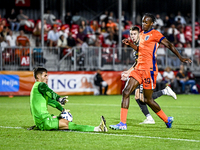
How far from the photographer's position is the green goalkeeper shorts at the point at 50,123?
7535 mm

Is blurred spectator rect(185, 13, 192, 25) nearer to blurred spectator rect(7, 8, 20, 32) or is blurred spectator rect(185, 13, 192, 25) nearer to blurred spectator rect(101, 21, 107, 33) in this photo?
blurred spectator rect(101, 21, 107, 33)

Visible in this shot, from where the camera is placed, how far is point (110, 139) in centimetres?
679

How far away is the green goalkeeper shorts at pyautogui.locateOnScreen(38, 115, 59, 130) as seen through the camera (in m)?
7.54

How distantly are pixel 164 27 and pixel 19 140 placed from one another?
844 inches

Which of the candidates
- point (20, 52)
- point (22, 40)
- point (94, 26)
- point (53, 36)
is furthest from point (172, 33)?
point (20, 52)

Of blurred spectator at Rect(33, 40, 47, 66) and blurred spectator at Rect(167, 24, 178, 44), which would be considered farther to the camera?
blurred spectator at Rect(167, 24, 178, 44)

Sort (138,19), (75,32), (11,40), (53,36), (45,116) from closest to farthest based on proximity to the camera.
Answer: (45,116)
(11,40)
(53,36)
(75,32)
(138,19)

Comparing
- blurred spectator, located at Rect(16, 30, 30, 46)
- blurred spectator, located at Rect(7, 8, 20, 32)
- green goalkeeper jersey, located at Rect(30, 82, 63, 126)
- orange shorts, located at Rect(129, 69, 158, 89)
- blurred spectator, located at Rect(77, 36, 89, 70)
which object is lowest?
green goalkeeper jersey, located at Rect(30, 82, 63, 126)

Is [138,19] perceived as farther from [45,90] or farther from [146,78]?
[45,90]

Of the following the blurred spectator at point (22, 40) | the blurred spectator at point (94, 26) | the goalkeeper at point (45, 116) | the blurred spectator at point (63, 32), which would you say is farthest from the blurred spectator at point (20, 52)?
the goalkeeper at point (45, 116)

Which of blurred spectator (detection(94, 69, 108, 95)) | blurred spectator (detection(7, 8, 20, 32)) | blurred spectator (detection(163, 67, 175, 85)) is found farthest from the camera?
blurred spectator (detection(7, 8, 20, 32))

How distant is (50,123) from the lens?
24.8 ft

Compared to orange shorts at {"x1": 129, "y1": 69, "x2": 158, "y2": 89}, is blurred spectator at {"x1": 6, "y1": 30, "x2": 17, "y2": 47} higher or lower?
higher

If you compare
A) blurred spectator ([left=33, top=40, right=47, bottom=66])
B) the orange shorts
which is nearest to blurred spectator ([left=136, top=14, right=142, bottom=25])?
blurred spectator ([left=33, top=40, right=47, bottom=66])
